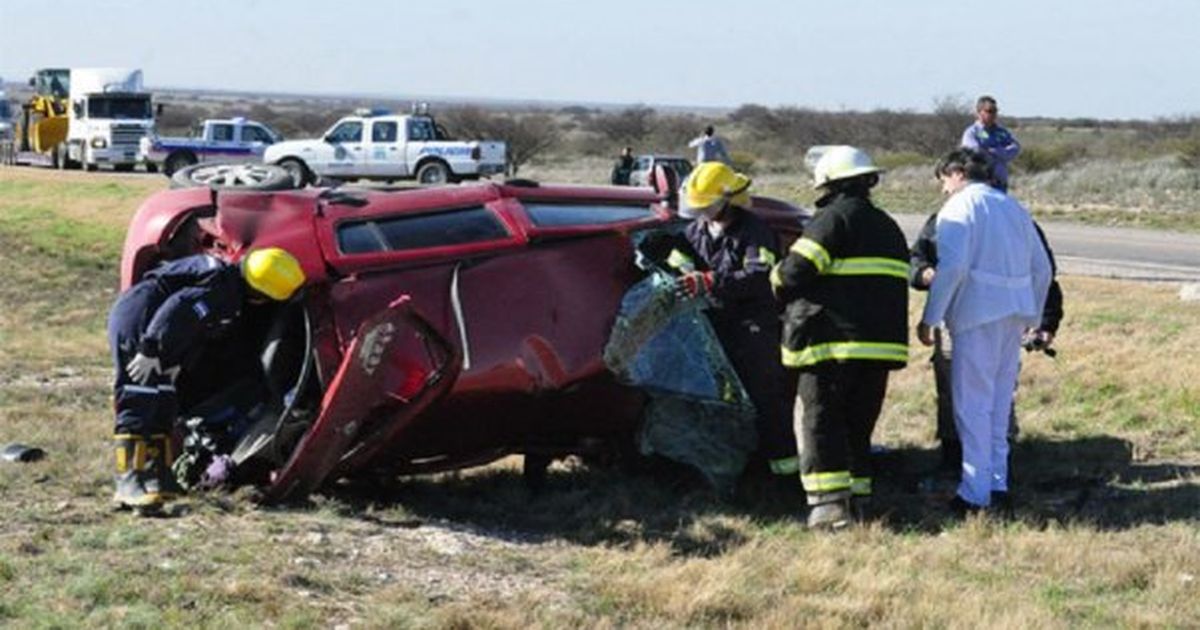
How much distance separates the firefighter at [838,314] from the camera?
6383 mm

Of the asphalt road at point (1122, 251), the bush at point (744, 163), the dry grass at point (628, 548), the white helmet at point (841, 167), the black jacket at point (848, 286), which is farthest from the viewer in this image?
the bush at point (744, 163)

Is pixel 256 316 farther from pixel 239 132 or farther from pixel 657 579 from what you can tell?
pixel 239 132

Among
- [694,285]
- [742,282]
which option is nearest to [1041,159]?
[742,282]

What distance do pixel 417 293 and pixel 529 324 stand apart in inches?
19.0

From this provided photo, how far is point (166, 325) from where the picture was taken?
20.5 feet

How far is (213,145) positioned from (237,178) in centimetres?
3143

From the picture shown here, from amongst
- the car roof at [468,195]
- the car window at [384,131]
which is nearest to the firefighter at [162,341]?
the car roof at [468,195]

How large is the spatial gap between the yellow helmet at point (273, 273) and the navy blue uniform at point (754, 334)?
70.0 inches

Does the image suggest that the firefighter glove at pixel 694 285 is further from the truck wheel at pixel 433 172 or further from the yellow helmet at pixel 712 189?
the truck wheel at pixel 433 172

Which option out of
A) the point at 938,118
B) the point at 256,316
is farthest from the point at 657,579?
the point at 938,118

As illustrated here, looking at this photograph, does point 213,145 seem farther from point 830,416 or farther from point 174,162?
point 830,416

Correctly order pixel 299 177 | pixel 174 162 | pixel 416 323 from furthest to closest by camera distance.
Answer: pixel 174 162, pixel 299 177, pixel 416 323

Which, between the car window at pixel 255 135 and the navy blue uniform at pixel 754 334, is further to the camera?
the car window at pixel 255 135

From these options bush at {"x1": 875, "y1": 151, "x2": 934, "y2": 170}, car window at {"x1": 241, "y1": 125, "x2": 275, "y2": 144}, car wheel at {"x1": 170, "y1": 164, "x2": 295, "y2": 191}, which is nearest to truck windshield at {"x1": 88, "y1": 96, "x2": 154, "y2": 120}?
car window at {"x1": 241, "y1": 125, "x2": 275, "y2": 144}
